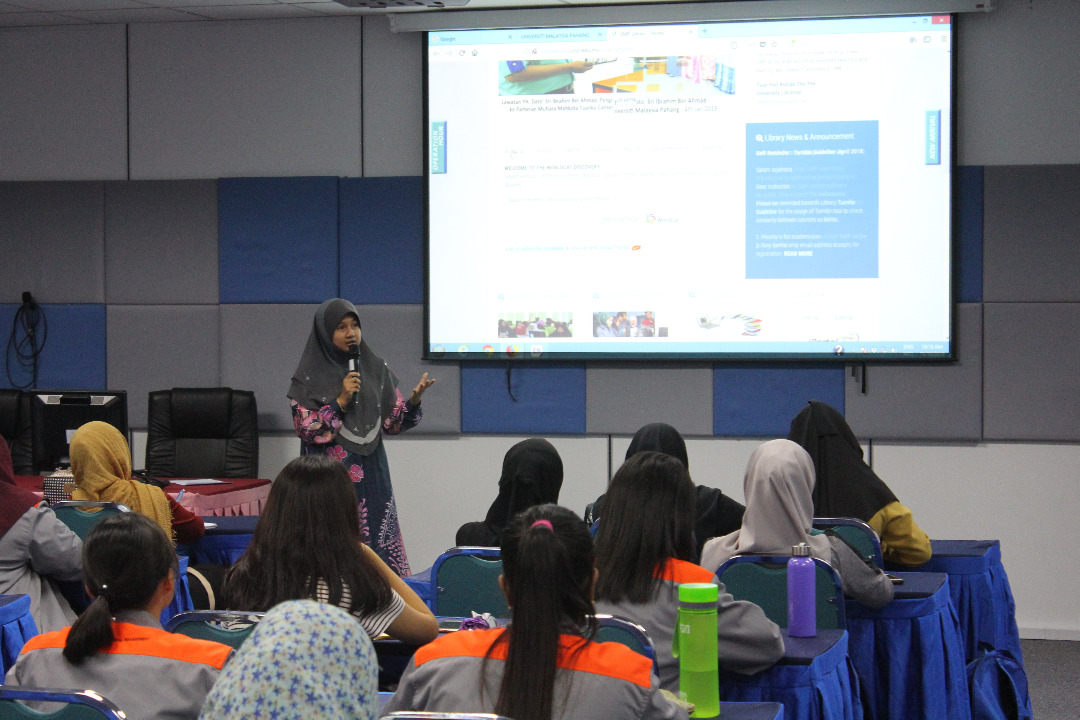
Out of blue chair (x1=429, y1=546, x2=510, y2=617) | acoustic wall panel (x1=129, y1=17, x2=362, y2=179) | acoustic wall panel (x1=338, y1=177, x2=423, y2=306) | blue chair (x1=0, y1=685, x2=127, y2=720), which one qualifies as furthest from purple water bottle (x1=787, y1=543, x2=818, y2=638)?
acoustic wall panel (x1=129, y1=17, x2=362, y2=179)

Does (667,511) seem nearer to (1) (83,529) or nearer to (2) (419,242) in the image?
(1) (83,529)

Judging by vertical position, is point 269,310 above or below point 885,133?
below

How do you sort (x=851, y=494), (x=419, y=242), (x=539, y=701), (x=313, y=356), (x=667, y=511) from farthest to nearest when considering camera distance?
(x=419, y=242) → (x=313, y=356) → (x=851, y=494) → (x=667, y=511) → (x=539, y=701)

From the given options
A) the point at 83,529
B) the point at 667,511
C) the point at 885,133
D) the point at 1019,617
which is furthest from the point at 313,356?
the point at 1019,617

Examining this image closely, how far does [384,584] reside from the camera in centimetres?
228

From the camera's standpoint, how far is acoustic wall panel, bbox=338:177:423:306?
18.4 ft

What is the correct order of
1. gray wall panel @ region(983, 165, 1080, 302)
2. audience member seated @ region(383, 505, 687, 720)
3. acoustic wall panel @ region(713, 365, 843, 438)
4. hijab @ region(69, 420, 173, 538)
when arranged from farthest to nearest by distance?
1. acoustic wall panel @ region(713, 365, 843, 438)
2. gray wall panel @ region(983, 165, 1080, 302)
3. hijab @ region(69, 420, 173, 538)
4. audience member seated @ region(383, 505, 687, 720)

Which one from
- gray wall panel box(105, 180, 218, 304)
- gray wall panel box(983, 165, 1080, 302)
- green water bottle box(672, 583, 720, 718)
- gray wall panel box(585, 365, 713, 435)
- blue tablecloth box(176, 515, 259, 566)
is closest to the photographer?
green water bottle box(672, 583, 720, 718)

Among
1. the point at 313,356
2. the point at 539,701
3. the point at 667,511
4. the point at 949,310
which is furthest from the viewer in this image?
the point at 949,310

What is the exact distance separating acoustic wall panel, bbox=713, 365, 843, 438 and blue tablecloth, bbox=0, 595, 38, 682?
347 centimetres

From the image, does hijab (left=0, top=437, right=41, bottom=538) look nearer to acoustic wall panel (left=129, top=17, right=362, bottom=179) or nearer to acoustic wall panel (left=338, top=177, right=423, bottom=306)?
acoustic wall panel (left=338, top=177, right=423, bottom=306)

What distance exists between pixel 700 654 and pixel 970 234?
3.95 m

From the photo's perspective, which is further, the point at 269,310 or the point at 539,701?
the point at 269,310

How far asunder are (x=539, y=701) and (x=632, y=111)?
4.19m
